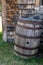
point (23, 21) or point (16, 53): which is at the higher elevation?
point (23, 21)

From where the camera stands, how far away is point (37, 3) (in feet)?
16.1

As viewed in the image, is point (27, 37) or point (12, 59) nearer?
point (27, 37)

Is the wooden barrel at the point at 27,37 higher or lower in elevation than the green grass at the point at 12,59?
higher

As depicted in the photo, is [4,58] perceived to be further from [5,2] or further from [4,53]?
[5,2]

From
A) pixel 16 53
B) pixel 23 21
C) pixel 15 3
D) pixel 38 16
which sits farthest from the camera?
pixel 15 3

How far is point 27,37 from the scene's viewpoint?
4.07m

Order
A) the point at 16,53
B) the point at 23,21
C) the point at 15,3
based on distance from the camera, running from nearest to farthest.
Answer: the point at 23,21
the point at 16,53
the point at 15,3

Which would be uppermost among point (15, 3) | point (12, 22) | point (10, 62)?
point (15, 3)

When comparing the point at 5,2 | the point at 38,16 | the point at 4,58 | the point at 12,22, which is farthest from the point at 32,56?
the point at 5,2

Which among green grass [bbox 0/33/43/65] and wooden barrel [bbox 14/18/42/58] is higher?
wooden barrel [bbox 14/18/42/58]

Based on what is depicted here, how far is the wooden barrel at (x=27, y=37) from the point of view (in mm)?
4047

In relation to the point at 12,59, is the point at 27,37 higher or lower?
higher

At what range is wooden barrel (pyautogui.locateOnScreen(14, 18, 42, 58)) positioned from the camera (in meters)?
4.05

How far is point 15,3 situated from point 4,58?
67.6 inches
